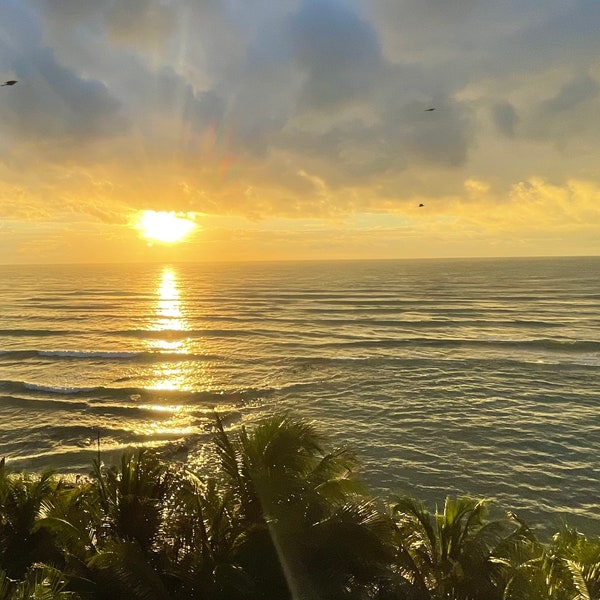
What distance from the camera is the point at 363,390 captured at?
28297mm

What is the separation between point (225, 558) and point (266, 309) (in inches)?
2420

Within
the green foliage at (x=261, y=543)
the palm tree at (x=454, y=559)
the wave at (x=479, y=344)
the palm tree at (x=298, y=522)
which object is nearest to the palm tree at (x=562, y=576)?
the green foliage at (x=261, y=543)

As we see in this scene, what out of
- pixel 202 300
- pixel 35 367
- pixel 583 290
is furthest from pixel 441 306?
pixel 35 367

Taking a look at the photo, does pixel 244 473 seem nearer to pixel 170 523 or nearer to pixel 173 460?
pixel 170 523

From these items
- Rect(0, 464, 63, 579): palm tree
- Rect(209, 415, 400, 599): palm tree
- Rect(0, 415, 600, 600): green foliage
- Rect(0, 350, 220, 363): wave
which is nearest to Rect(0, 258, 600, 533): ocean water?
Rect(0, 350, 220, 363): wave

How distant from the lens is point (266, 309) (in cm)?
6794

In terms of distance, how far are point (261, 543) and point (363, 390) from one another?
22.3 m

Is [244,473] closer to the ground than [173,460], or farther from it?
farther from it

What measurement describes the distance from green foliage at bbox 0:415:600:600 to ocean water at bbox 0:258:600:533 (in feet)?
30.2

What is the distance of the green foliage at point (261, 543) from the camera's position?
624 centimetres

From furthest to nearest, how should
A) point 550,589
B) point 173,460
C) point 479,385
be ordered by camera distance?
point 479,385, point 173,460, point 550,589

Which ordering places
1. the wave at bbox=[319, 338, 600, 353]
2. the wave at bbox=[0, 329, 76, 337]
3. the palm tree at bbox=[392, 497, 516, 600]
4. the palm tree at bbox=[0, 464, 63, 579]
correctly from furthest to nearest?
the wave at bbox=[0, 329, 76, 337] → the wave at bbox=[319, 338, 600, 353] → the palm tree at bbox=[0, 464, 63, 579] → the palm tree at bbox=[392, 497, 516, 600]

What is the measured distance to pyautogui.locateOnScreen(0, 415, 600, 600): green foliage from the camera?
6242mm

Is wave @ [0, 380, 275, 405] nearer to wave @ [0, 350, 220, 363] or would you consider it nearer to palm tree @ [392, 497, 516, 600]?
wave @ [0, 350, 220, 363]
